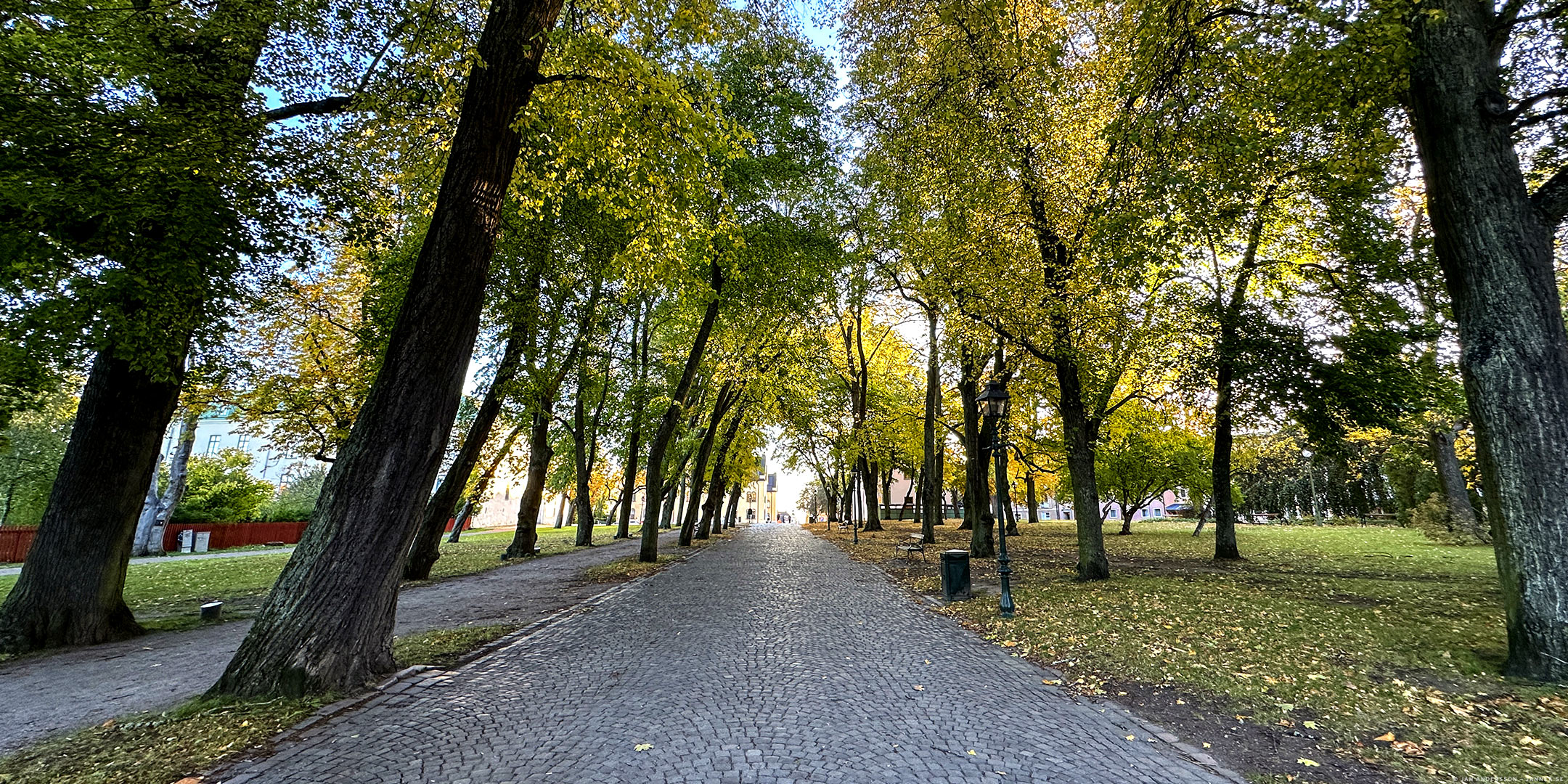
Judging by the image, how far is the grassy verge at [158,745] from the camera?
11.7 ft

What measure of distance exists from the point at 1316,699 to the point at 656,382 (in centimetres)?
2179

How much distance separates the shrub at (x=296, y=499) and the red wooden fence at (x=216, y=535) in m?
1.28

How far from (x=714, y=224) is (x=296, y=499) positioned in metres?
43.1

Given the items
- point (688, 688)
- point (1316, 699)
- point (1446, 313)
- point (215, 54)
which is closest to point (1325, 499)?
point (1446, 313)

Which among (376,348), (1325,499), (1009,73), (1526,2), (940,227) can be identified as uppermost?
(1009,73)

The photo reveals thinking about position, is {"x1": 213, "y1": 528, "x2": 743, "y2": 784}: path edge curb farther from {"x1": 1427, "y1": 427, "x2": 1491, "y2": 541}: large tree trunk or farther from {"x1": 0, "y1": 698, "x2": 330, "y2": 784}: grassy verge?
{"x1": 1427, "y1": 427, "x2": 1491, "y2": 541}: large tree trunk

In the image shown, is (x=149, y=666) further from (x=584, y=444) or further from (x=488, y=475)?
(x=488, y=475)

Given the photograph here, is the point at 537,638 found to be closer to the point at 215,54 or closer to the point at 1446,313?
the point at 215,54

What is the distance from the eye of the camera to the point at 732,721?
15.1 feet

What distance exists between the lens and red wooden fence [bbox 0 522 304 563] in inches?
827

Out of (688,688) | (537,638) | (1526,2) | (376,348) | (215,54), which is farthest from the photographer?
(376,348)

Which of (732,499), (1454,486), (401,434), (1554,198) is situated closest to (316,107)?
(401,434)

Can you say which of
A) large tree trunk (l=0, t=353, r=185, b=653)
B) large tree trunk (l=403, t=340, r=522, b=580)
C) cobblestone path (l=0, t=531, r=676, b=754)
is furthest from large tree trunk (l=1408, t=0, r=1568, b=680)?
large tree trunk (l=403, t=340, r=522, b=580)

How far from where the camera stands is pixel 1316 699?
16.1ft
